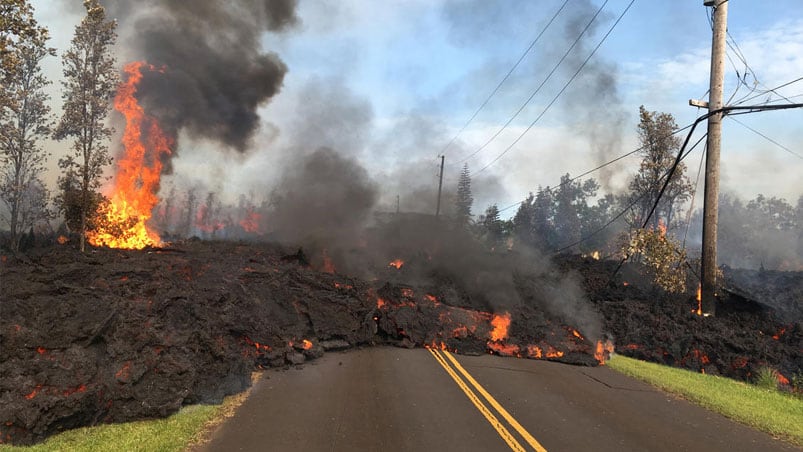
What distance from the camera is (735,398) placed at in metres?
9.06

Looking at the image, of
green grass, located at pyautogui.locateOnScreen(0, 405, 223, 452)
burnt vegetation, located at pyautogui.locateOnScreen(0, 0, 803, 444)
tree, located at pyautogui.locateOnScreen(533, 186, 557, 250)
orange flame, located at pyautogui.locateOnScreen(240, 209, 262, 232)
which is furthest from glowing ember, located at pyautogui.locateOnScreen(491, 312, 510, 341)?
tree, located at pyautogui.locateOnScreen(533, 186, 557, 250)

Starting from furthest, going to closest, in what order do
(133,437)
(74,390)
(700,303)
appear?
(700,303)
(74,390)
(133,437)

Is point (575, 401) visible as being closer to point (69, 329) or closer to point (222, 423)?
point (222, 423)

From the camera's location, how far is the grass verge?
5.43m

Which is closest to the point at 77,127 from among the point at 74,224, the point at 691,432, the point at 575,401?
the point at 74,224

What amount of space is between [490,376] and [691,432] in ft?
12.8

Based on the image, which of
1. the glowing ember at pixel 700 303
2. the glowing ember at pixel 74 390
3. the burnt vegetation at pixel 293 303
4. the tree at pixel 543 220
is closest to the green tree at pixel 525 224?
the tree at pixel 543 220

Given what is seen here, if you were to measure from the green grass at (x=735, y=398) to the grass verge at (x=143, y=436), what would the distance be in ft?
28.1

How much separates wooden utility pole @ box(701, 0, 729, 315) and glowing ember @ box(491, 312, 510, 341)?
583cm

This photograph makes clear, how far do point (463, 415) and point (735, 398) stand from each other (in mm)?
6034

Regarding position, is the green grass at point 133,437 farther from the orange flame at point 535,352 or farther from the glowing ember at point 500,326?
the glowing ember at point 500,326

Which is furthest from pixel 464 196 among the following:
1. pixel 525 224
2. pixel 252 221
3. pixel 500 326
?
pixel 500 326

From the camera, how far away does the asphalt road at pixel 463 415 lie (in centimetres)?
607

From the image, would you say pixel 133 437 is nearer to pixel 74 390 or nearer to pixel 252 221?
pixel 74 390
